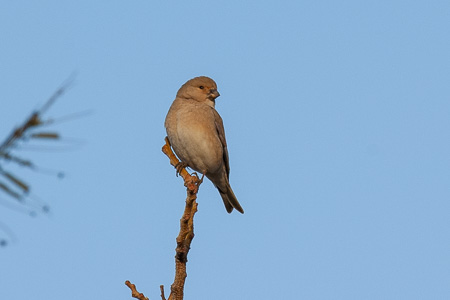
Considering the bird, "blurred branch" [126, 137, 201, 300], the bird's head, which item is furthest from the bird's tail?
"blurred branch" [126, 137, 201, 300]

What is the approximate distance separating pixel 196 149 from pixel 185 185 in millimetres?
2825

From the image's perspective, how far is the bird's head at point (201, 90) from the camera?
869 cm

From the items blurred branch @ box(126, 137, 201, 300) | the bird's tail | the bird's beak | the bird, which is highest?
the bird's beak

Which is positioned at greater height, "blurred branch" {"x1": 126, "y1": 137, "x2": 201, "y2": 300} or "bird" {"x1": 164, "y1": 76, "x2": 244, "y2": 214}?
"bird" {"x1": 164, "y1": 76, "x2": 244, "y2": 214}

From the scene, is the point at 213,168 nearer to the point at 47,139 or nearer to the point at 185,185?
the point at 185,185

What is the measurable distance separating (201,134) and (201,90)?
1.13m

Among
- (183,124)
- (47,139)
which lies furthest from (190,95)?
(47,139)

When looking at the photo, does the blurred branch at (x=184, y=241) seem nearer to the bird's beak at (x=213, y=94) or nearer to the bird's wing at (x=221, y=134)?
the bird's wing at (x=221, y=134)

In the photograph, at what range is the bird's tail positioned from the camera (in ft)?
28.5

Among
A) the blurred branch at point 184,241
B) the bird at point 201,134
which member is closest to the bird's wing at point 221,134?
the bird at point 201,134

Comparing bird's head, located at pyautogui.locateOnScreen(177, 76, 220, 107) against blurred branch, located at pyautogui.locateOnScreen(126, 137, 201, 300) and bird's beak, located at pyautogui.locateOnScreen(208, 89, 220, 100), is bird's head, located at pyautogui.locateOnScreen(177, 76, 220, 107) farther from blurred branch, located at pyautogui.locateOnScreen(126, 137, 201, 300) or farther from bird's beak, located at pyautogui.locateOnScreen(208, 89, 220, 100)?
blurred branch, located at pyautogui.locateOnScreen(126, 137, 201, 300)

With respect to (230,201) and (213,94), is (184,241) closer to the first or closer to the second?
(230,201)

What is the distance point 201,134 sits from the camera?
785cm

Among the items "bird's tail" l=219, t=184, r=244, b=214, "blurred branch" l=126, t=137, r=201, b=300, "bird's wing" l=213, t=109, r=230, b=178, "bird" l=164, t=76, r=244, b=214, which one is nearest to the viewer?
"blurred branch" l=126, t=137, r=201, b=300
